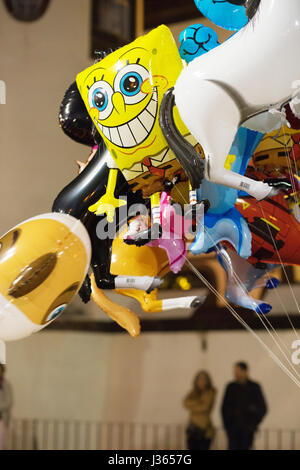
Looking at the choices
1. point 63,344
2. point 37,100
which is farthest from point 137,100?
point 63,344

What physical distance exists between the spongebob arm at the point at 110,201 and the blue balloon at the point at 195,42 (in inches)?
12.8

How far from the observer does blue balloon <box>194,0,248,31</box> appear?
130cm

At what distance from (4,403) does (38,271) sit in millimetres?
1977

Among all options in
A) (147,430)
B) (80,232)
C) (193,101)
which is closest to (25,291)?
(80,232)

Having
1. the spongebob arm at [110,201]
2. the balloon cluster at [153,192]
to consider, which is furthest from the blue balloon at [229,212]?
the spongebob arm at [110,201]

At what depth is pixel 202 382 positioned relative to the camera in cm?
310

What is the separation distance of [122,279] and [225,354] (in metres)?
1.83

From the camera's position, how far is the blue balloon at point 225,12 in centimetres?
130

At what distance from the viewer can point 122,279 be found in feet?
4.75

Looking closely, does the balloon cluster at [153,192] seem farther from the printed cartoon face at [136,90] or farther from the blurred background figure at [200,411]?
the blurred background figure at [200,411]

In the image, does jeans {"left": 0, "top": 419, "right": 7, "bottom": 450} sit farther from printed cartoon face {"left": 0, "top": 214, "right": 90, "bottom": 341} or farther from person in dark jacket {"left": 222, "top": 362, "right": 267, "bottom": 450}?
printed cartoon face {"left": 0, "top": 214, "right": 90, "bottom": 341}

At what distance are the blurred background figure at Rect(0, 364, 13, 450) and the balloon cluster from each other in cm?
165

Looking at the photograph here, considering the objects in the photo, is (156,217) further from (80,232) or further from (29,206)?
(29,206)

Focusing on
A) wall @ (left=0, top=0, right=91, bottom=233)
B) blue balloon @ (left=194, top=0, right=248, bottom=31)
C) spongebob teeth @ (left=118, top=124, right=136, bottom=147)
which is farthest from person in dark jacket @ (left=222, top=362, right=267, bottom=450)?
blue balloon @ (left=194, top=0, right=248, bottom=31)
